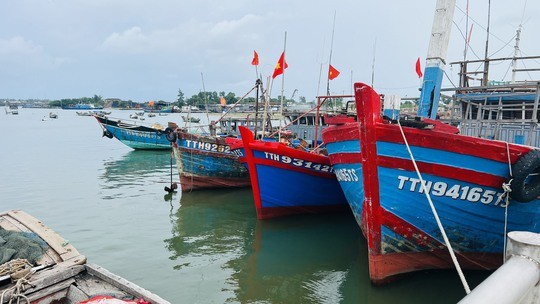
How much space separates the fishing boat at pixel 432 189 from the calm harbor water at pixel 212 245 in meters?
0.70

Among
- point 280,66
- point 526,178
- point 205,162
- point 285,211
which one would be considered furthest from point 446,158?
point 205,162

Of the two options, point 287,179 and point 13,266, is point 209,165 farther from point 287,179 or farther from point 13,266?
point 13,266

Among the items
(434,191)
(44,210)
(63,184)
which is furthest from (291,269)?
(63,184)

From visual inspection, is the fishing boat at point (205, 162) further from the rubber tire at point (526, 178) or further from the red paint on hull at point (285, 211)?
the rubber tire at point (526, 178)

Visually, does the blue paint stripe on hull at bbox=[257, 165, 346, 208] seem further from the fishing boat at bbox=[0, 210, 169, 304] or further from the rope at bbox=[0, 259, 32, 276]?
the rope at bbox=[0, 259, 32, 276]

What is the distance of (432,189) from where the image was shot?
5398 mm

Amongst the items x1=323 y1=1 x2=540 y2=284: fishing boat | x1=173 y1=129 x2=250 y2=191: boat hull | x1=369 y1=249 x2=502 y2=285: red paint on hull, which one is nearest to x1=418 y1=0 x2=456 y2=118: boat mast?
x1=323 y1=1 x2=540 y2=284: fishing boat

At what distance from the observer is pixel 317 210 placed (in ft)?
33.4

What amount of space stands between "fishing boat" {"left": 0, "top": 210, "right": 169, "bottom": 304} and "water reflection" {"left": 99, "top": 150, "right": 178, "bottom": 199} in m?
8.24

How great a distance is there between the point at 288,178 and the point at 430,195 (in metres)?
4.36

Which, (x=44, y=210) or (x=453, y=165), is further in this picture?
(x=44, y=210)

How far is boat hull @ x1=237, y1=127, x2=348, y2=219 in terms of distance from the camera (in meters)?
9.16

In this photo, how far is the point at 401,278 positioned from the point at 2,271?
5.61 meters

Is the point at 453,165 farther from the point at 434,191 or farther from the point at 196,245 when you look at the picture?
the point at 196,245
